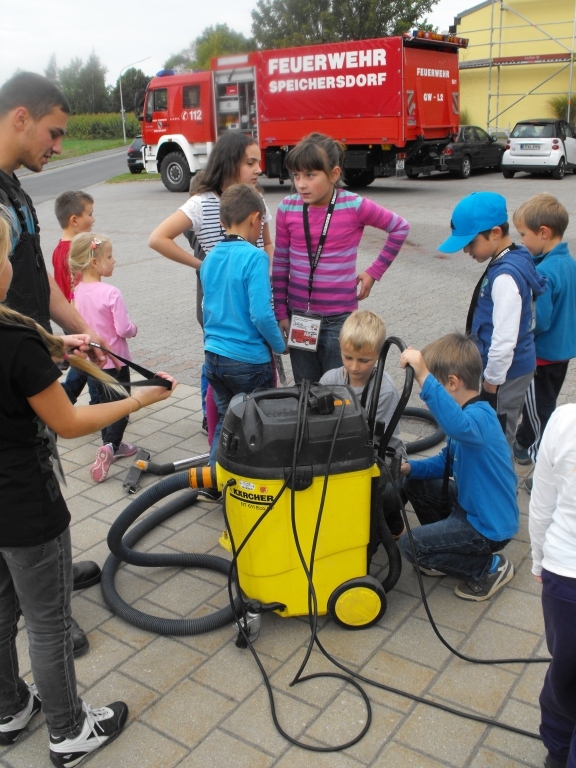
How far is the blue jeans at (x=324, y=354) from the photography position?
3752 millimetres

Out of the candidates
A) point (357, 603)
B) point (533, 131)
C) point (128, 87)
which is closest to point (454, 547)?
point (357, 603)

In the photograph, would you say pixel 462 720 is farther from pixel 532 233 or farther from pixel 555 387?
pixel 532 233

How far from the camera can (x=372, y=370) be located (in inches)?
127

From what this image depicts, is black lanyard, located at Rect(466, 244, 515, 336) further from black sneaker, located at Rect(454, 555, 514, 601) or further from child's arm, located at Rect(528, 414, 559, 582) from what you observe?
child's arm, located at Rect(528, 414, 559, 582)

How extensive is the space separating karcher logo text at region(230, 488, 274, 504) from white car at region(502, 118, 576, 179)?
18.6m

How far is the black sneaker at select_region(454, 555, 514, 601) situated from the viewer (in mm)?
2975

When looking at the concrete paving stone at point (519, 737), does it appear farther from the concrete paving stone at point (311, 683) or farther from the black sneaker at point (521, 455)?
the black sneaker at point (521, 455)

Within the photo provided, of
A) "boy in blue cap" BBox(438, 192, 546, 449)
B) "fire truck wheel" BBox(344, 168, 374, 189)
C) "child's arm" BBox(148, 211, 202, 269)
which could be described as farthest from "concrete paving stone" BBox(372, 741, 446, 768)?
"fire truck wheel" BBox(344, 168, 374, 189)

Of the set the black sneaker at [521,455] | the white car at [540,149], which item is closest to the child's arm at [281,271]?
the black sneaker at [521,455]

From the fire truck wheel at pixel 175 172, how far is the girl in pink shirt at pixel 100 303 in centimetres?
1597

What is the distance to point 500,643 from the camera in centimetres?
271

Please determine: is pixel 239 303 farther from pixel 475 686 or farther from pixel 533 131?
pixel 533 131

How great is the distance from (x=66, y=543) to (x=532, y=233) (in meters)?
2.86

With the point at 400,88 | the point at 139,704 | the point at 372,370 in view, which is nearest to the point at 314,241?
the point at 372,370
